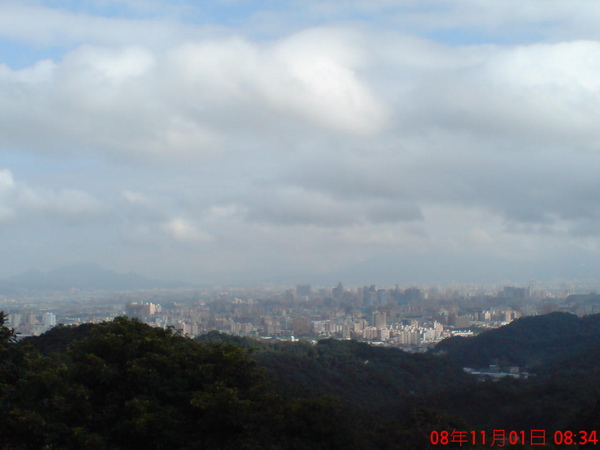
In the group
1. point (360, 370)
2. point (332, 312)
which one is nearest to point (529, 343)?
point (360, 370)

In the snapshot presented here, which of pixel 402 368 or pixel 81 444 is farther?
pixel 402 368

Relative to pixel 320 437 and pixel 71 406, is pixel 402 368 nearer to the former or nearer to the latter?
pixel 320 437

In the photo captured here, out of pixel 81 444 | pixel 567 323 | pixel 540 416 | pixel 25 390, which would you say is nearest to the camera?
pixel 81 444

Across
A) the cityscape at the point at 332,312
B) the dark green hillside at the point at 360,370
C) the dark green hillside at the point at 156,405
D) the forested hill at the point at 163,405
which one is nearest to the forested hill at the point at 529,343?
the cityscape at the point at 332,312

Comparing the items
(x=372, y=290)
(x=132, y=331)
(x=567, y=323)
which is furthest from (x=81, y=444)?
(x=372, y=290)
